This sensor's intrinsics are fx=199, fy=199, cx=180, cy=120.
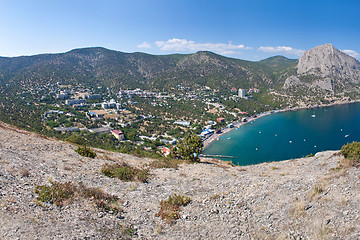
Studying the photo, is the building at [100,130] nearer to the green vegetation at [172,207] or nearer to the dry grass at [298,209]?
the green vegetation at [172,207]

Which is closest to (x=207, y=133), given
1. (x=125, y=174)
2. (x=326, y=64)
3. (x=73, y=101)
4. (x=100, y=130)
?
(x=100, y=130)

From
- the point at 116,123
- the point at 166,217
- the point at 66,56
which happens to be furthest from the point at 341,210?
the point at 66,56

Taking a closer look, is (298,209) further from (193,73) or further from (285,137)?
(193,73)

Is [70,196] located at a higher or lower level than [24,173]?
lower

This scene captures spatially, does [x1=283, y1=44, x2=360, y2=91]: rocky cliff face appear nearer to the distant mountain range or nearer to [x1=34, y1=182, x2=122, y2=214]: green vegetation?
the distant mountain range

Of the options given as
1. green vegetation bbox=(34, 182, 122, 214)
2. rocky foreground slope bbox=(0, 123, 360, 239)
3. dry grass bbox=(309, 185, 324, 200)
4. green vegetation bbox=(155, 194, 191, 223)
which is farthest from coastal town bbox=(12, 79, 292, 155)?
dry grass bbox=(309, 185, 324, 200)

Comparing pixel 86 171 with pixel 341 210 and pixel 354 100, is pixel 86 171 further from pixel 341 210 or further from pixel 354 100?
pixel 354 100

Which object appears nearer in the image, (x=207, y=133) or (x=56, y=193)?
(x=56, y=193)
